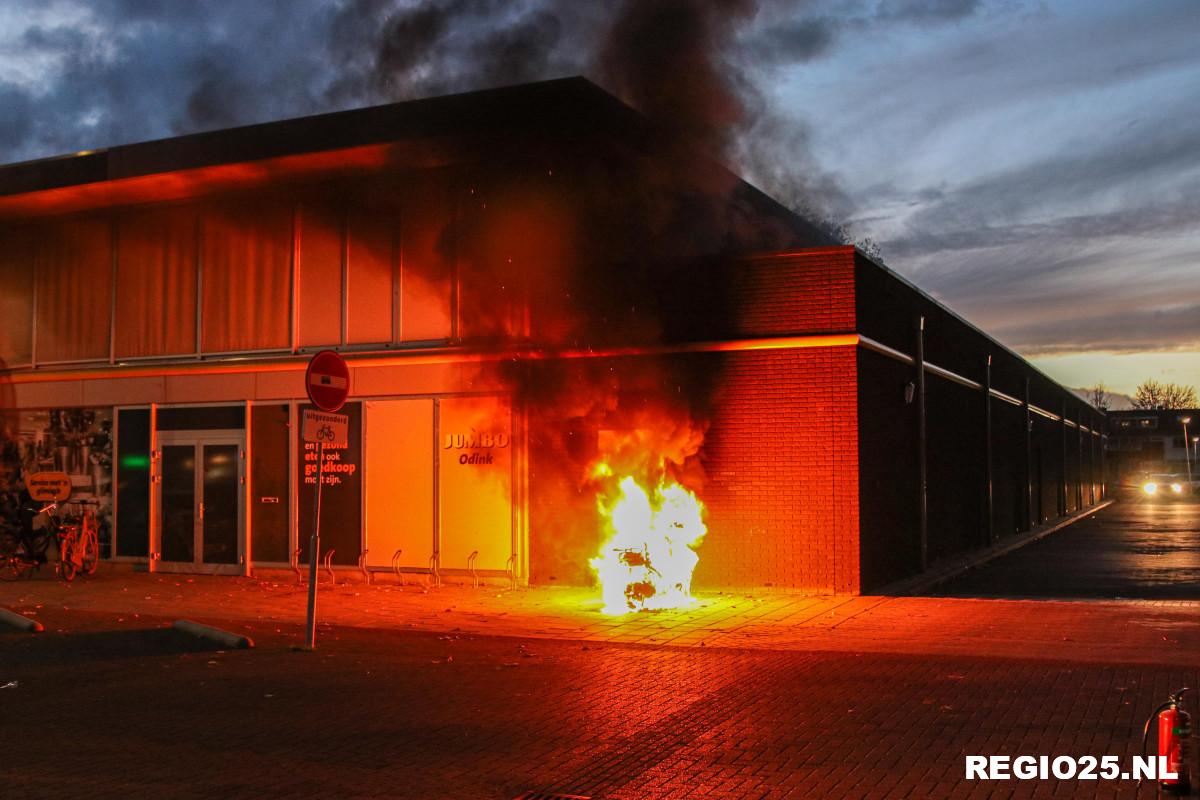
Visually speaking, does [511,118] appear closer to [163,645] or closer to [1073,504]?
[163,645]

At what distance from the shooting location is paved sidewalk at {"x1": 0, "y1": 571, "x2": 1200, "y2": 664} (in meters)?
11.1

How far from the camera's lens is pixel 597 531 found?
1591 centimetres

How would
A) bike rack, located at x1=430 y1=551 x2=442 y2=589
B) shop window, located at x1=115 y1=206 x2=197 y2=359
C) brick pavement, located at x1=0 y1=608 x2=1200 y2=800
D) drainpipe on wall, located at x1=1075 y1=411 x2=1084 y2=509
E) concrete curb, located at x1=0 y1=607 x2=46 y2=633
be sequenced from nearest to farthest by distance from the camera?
brick pavement, located at x1=0 y1=608 x2=1200 y2=800 < concrete curb, located at x1=0 y1=607 x2=46 y2=633 < bike rack, located at x1=430 y1=551 x2=442 y2=589 < shop window, located at x1=115 y1=206 x2=197 y2=359 < drainpipe on wall, located at x1=1075 y1=411 x2=1084 y2=509

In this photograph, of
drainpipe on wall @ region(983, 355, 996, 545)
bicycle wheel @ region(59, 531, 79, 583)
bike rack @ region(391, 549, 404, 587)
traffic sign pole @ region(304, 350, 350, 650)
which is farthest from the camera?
drainpipe on wall @ region(983, 355, 996, 545)

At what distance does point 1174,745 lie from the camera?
555 cm

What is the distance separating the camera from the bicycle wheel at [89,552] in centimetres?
1847

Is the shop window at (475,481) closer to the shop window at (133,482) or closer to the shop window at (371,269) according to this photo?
the shop window at (371,269)

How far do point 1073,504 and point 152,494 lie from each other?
35.0m

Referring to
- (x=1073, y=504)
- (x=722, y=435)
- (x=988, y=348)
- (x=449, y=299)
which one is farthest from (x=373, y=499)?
(x=1073, y=504)

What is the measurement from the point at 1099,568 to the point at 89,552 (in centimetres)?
1675

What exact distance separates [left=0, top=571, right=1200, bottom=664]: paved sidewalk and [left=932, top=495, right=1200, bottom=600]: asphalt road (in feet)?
7.58

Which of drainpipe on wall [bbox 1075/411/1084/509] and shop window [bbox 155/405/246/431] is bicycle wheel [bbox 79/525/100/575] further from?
drainpipe on wall [bbox 1075/411/1084/509]

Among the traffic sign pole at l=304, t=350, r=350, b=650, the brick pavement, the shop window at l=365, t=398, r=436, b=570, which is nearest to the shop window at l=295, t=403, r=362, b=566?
the shop window at l=365, t=398, r=436, b=570

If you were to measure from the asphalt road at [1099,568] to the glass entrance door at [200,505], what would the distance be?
10.9m
